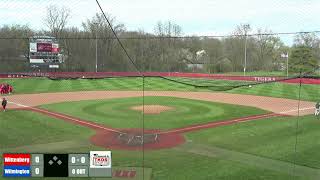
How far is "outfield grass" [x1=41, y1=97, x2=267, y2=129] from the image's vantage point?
19.2 m

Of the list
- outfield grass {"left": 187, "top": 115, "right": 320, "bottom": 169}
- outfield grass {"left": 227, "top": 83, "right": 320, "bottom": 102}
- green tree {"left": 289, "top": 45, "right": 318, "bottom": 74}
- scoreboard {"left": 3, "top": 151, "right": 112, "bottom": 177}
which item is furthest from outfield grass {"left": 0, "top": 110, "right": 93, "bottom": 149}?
green tree {"left": 289, "top": 45, "right": 318, "bottom": 74}

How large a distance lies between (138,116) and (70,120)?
12.1ft

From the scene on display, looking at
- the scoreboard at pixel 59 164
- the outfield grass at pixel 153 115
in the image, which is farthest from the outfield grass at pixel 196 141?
the scoreboard at pixel 59 164

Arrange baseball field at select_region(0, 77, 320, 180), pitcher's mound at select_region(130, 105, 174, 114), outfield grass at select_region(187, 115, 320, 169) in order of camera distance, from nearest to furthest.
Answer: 1. baseball field at select_region(0, 77, 320, 180)
2. outfield grass at select_region(187, 115, 320, 169)
3. pitcher's mound at select_region(130, 105, 174, 114)

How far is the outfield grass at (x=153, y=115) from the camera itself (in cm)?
1922

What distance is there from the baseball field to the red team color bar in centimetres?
353

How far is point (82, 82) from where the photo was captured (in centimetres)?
4366

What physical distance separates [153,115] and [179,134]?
15.5ft

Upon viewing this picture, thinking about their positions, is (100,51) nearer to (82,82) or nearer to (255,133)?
(82,82)

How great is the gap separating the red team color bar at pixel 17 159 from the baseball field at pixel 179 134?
3528 mm

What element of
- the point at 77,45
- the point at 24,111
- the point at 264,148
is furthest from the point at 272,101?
the point at 77,45

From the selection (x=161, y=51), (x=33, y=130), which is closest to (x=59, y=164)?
(x=33, y=130)

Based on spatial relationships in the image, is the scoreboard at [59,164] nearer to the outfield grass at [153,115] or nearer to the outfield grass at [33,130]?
the outfield grass at [33,130]
